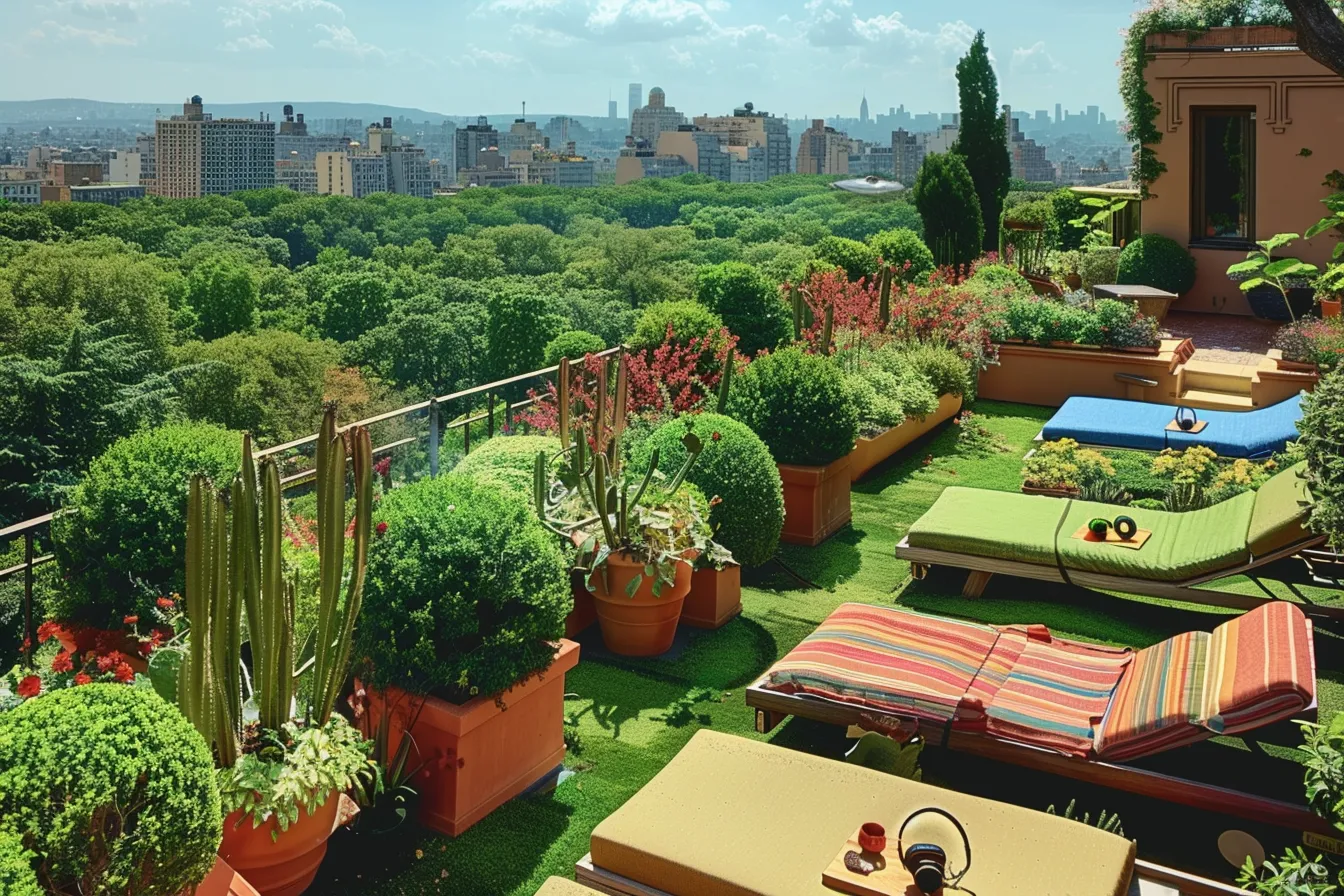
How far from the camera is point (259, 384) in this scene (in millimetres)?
46719

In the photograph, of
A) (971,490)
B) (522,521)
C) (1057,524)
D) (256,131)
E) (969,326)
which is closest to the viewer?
(522,521)

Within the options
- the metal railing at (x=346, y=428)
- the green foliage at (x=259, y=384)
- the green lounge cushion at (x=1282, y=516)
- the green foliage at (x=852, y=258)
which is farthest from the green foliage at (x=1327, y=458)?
the green foliage at (x=259, y=384)

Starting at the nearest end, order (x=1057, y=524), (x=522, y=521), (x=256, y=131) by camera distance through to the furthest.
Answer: (x=522, y=521), (x=1057, y=524), (x=256, y=131)

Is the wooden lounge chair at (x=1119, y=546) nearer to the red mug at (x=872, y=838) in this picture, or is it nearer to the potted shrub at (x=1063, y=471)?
the potted shrub at (x=1063, y=471)

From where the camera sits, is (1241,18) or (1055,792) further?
(1241,18)

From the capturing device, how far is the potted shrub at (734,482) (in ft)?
19.6

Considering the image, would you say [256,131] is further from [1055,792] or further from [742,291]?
[1055,792]

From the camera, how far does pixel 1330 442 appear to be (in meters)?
4.69

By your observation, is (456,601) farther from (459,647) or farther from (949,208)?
(949,208)

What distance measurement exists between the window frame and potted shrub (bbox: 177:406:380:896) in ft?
45.2

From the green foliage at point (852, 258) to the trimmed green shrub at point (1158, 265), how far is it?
10.2ft

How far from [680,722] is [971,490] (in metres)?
2.76

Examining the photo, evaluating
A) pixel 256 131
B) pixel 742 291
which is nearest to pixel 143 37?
pixel 256 131

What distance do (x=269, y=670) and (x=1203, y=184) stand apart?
47.6 feet
